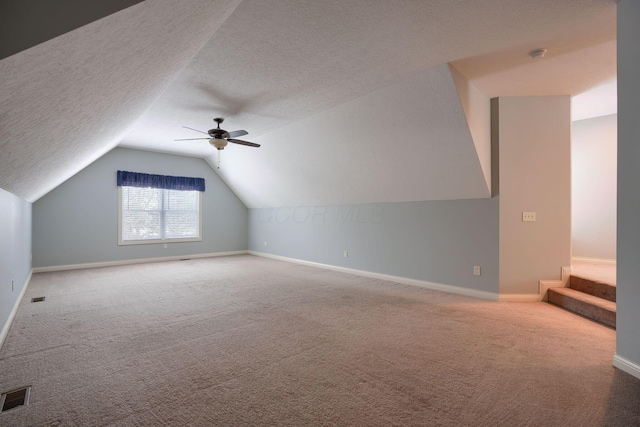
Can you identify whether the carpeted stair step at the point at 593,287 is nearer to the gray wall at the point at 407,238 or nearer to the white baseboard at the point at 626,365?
the gray wall at the point at 407,238

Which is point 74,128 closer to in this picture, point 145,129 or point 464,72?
point 145,129

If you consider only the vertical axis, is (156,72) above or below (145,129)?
below

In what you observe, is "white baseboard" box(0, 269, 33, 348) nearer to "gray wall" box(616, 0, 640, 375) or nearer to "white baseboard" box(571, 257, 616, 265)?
"gray wall" box(616, 0, 640, 375)

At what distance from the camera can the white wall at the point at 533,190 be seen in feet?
12.5

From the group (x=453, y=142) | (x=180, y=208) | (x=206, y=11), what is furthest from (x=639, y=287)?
(x=180, y=208)

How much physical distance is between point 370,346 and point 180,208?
656 centimetres

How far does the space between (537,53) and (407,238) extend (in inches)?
114

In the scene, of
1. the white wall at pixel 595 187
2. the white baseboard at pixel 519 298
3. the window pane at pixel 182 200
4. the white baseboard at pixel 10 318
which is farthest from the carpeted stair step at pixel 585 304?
the window pane at pixel 182 200

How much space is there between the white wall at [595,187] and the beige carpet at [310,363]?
242 cm

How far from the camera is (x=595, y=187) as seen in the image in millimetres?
4996

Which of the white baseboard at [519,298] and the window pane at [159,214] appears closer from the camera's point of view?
the white baseboard at [519,298]

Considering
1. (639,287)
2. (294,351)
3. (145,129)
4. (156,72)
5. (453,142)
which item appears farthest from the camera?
(145,129)

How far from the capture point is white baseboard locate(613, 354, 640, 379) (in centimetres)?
203

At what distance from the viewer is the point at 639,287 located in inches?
79.4
